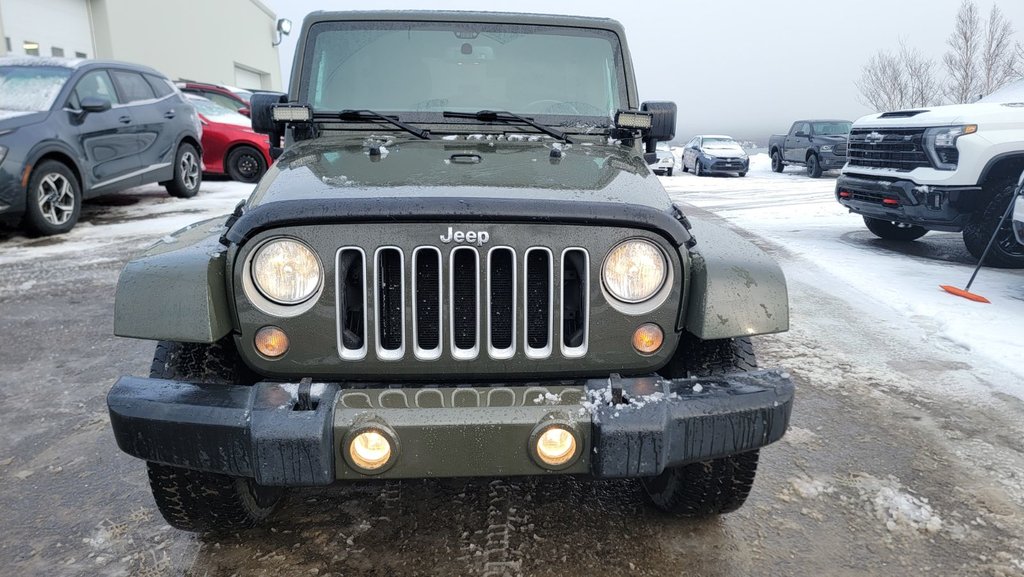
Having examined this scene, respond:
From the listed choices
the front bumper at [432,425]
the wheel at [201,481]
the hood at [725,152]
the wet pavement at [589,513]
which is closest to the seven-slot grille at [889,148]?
the wet pavement at [589,513]

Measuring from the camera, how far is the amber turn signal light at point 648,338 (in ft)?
6.70

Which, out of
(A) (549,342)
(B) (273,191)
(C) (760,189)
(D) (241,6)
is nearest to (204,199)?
(B) (273,191)

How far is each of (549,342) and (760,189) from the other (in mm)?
15841

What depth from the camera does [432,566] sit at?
2.21 meters

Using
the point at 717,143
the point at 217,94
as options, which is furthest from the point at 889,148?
the point at 717,143

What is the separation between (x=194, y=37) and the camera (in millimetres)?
25969

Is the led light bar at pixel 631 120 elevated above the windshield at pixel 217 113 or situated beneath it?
situated beneath

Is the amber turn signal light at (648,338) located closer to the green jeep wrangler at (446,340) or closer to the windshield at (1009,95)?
the green jeep wrangler at (446,340)

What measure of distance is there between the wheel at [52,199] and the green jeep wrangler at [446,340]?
5.96 meters

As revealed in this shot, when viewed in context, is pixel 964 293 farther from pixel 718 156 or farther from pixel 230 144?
pixel 718 156

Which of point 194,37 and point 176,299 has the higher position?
point 194,37

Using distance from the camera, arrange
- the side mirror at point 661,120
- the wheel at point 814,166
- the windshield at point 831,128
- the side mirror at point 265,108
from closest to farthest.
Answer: the side mirror at point 661,120, the side mirror at point 265,108, the wheel at point 814,166, the windshield at point 831,128

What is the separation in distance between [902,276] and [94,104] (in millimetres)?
8107

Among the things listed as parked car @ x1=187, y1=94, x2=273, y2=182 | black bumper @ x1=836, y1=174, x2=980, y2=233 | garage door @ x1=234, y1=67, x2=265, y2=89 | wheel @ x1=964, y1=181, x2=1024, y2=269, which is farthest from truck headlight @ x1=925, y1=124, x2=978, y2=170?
garage door @ x1=234, y1=67, x2=265, y2=89
